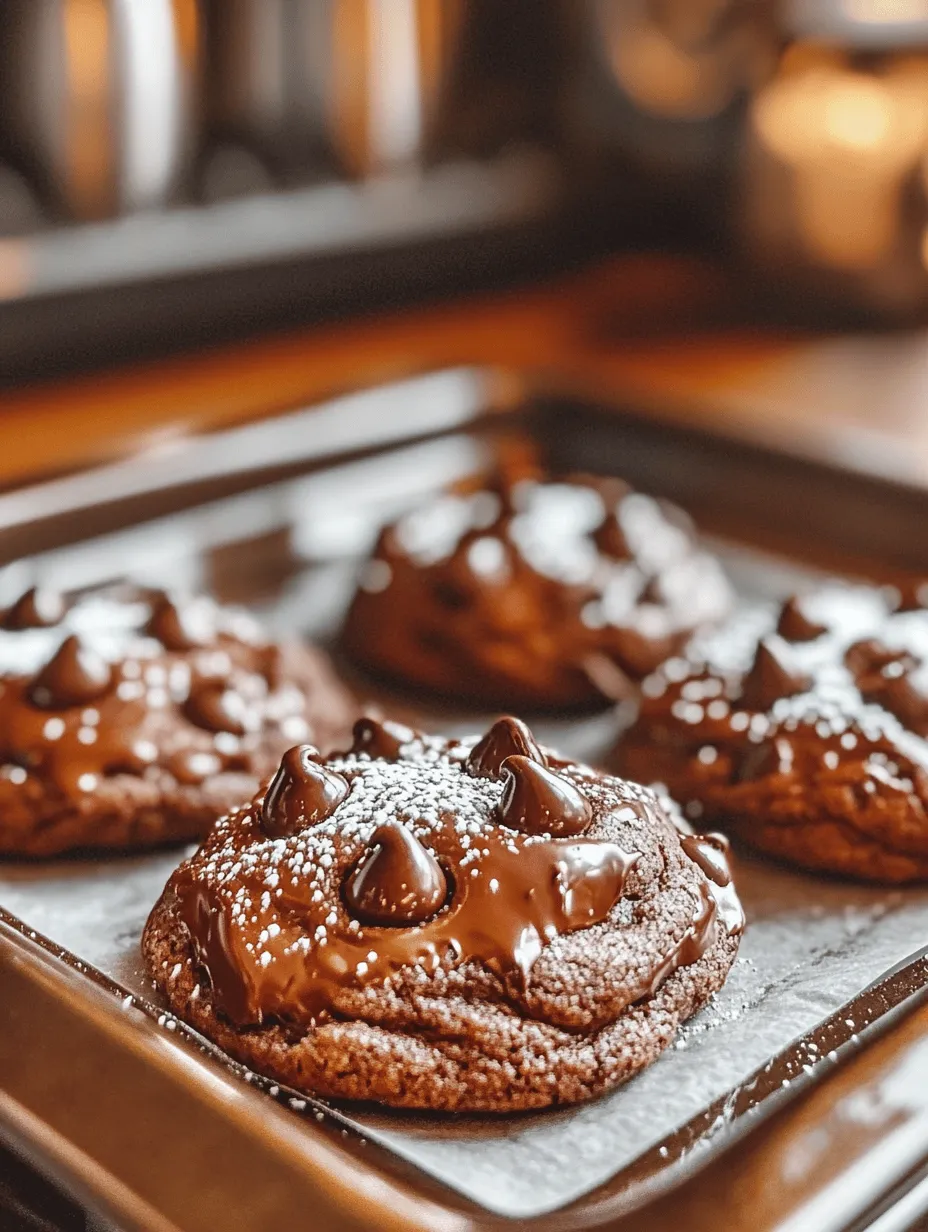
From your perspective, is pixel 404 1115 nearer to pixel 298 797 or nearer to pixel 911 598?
pixel 298 797

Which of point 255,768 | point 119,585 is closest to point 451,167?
point 119,585

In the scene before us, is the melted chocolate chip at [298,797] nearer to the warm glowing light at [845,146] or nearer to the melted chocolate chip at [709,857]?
the melted chocolate chip at [709,857]

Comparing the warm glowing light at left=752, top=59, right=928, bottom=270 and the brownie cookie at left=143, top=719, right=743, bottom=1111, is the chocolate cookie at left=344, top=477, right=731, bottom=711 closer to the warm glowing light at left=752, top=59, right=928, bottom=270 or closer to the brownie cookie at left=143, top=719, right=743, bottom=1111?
the brownie cookie at left=143, top=719, right=743, bottom=1111

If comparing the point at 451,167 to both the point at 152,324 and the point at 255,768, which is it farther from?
the point at 255,768

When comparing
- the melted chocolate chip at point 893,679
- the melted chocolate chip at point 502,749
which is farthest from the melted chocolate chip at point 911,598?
the melted chocolate chip at point 502,749

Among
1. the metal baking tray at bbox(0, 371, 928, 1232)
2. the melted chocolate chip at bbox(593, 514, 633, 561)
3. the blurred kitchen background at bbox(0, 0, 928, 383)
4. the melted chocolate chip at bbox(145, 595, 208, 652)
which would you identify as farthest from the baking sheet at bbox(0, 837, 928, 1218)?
the blurred kitchen background at bbox(0, 0, 928, 383)

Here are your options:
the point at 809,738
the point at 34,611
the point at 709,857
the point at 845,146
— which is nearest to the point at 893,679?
the point at 809,738

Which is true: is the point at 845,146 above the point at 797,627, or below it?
above
